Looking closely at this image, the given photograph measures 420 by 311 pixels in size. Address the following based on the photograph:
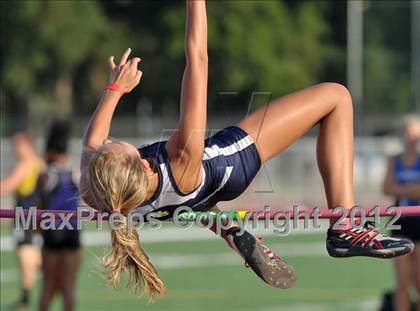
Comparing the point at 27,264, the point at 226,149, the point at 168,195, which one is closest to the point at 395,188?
the point at 27,264

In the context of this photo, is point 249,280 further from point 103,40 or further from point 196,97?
point 103,40

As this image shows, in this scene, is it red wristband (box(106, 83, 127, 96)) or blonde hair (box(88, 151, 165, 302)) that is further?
red wristband (box(106, 83, 127, 96))

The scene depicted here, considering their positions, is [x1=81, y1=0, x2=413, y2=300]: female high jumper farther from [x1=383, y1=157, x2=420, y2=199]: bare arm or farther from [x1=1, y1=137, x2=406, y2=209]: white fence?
[x1=1, y1=137, x2=406, y2=209]: white fence

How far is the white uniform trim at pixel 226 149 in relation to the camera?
239 inches

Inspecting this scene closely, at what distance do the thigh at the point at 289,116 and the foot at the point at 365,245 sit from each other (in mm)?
588

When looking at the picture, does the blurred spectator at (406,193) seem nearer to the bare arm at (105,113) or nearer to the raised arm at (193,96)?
the bare arm at (105,113)

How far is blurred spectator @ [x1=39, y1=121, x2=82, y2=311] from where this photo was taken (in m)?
10.5

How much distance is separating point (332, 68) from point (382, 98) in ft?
6.99

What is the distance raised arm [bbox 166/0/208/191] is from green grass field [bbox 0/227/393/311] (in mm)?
4789

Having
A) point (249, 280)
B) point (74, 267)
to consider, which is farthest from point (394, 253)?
point (249, 280)

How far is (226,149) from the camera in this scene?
20.1 feet

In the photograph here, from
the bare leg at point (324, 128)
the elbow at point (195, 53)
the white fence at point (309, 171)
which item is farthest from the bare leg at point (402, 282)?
the white fence at point (309, 171)

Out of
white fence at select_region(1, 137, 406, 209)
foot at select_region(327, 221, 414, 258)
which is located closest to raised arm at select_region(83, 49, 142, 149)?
foot at select_region(327, 221, 414, 258)

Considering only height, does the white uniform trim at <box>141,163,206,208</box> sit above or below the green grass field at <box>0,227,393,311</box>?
above
